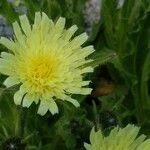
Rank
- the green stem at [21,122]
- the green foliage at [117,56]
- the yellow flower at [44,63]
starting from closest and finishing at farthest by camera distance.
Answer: the yellow flower at [44,63] < the green stem at [21,122] < the green foliage at [117,56]

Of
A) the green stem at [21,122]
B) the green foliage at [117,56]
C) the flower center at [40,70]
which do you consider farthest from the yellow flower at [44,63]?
the green foliage at [117,56]

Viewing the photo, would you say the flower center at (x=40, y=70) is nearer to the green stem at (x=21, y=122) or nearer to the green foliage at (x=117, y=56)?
the green stem at (x=21, y=122)

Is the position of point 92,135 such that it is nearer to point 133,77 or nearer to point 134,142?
point 134,142

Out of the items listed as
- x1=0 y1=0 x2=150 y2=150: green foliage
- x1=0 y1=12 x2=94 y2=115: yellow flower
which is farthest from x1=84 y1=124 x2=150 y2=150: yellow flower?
x1=0 y1=0 x2=150 y2=150: green foliage

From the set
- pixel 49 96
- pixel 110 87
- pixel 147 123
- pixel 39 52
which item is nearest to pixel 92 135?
pixel 49 96

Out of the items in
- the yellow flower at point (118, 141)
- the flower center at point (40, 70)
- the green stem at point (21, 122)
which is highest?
the flower center at point (40, 70)

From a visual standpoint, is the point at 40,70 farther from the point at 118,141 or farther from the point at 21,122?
the point at 118,141
